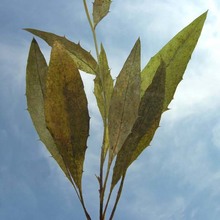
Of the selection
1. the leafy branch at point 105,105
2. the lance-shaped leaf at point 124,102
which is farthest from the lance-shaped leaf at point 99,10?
the lance-shaped leaf at point 124,102

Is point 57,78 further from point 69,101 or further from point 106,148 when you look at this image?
point 106,148

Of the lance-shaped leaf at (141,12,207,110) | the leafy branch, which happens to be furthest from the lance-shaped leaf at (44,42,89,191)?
the lance-shaped leaf at (141,12,207,110)

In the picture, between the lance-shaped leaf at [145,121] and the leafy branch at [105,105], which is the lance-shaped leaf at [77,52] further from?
the lance-shaped leaf at [145,121]

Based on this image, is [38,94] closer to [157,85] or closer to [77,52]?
[77,52]

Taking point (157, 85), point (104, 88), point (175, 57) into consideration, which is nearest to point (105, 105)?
point (104, 88)

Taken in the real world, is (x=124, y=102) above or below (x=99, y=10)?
below

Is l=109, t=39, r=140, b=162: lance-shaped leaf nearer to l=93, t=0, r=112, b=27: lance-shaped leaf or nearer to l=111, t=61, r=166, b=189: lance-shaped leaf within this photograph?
l=111, t=61, r=166, b=189: lance-shaped leaf

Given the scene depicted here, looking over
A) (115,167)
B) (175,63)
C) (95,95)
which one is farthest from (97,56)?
(115,167)
